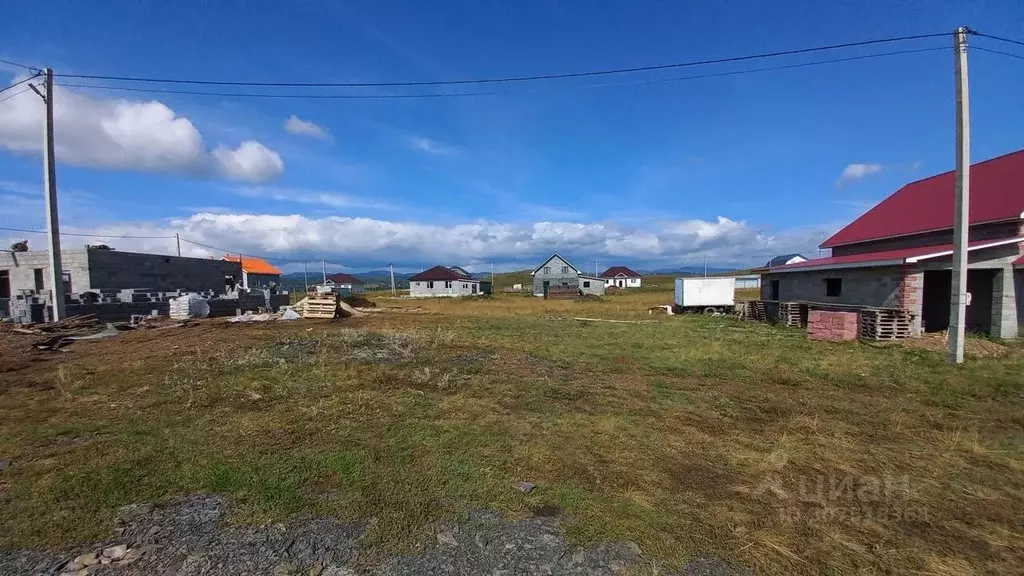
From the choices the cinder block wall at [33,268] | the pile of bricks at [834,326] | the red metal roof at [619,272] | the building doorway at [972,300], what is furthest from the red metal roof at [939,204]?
the red metal roof at [619,272]

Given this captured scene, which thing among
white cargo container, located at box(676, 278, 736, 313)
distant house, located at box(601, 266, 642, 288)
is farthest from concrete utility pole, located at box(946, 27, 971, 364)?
distant house, located at box(601, 266, 642, 288)

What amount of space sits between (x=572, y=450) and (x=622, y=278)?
87.1 m

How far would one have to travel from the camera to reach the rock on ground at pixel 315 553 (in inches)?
117

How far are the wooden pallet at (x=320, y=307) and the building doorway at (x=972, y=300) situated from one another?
77.8 feet

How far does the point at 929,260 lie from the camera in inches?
546

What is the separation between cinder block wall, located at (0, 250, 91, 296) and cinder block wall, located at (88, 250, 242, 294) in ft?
1.88

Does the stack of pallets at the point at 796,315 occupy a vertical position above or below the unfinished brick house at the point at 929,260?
below

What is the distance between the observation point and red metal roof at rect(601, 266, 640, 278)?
90581 millimetres

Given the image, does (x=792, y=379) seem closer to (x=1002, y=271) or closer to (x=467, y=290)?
(x=1002, y=271)

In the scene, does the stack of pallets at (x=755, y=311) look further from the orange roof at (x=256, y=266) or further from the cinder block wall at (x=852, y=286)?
the orange roof at (x=256, y=266)

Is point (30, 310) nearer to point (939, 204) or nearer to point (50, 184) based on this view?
point (50, 184)

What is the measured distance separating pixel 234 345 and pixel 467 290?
5148 cm

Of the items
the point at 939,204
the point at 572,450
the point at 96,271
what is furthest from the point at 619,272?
the point at 572,450

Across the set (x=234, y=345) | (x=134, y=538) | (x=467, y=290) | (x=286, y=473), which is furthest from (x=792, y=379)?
(x=467, y=290)
